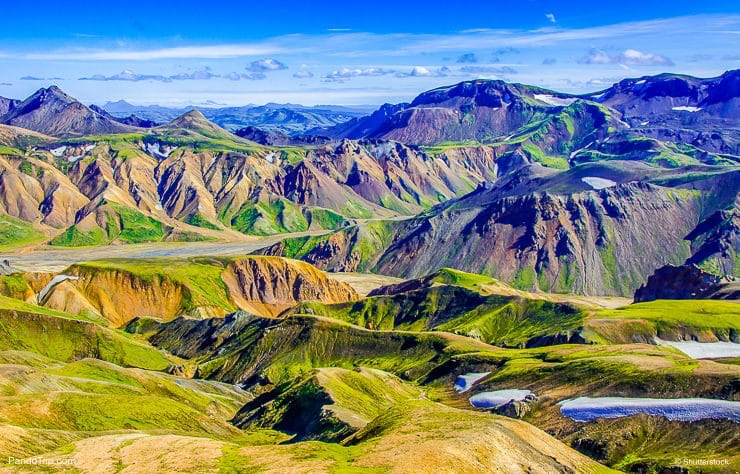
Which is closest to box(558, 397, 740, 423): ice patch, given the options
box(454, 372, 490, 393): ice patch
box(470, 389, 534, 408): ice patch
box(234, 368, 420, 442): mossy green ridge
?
box(470, 389, 534, 408): ice patch

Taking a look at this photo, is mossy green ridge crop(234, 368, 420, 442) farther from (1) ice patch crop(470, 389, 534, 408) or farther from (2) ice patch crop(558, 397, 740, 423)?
(2) ice patch crop(558, 397, 740, 423)

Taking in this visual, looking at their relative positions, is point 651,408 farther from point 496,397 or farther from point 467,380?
point 467,380

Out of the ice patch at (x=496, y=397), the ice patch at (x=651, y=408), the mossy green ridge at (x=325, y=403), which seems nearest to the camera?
the ice patch at (x=651, y=408)

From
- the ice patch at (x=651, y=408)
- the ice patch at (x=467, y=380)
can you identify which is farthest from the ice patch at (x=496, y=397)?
the ice patch at (x=651, y=408)

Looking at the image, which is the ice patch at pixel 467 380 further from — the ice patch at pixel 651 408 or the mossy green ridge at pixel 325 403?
the ice patch at pixel 651 408

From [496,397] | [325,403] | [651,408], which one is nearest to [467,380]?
[496,397]

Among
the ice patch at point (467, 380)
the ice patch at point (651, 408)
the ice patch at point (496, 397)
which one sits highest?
the ice patch at point (651, 408)

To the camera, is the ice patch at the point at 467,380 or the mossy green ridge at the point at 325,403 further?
the ice patch at the point at 467,380

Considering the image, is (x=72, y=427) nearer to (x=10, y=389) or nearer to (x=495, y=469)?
(x=10, y=389)
